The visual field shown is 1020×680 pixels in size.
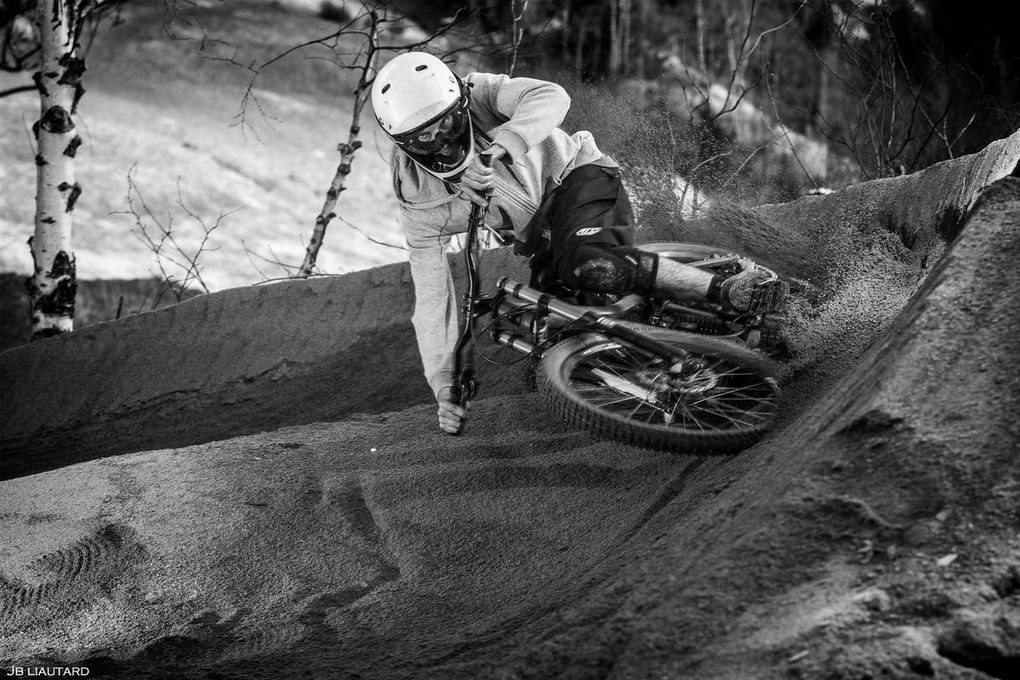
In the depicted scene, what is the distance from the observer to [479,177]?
402 cm

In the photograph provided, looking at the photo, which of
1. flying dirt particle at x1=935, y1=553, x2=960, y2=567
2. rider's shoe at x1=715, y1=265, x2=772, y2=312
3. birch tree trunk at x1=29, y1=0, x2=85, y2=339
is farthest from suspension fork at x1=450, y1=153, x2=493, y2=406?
birch tree trunk at x1=29, y1=0, x2=85, y2=339

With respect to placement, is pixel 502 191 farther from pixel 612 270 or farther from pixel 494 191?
pixel 612 270

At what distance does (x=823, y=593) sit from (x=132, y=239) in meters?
11.9

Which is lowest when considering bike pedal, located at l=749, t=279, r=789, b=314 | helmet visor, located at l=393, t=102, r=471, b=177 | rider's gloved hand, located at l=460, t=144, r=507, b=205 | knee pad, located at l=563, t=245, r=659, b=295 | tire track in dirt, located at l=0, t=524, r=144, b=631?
tire track in dirt, located at l=0, t=524, r=144, b=631

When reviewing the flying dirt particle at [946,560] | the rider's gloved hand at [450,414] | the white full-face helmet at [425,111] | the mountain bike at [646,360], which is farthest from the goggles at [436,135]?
the flying dirt particle at [946,560]

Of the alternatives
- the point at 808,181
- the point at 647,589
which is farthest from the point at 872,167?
the point at 647,589

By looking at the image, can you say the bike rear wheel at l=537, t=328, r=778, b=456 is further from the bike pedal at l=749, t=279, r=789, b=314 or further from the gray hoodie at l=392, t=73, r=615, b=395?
the gray hoodie at l=392, t=73, r=615, b=395

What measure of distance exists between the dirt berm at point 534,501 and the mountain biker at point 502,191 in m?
0.68

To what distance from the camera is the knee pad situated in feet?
13.3

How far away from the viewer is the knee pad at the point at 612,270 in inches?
160

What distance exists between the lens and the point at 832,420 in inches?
127

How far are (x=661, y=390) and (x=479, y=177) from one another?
3.55ft

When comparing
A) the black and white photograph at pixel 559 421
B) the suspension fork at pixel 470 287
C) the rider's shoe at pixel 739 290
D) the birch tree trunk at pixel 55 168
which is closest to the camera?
the black and white photograph at pixel 559 421

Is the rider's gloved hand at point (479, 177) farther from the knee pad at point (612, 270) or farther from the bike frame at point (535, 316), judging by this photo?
the knee pad at point (612, 270)
